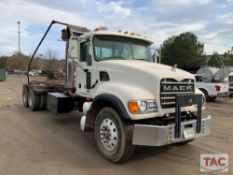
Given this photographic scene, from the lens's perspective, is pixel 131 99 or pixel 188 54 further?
pixel 188 54

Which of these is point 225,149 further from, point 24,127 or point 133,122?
point 24,127

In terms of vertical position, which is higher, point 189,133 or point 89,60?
point 89,60

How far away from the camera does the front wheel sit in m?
5.07

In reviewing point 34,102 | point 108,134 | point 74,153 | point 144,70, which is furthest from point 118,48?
point 34,102

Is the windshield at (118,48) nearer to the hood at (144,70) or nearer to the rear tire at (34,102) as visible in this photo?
the hood at (144,70)

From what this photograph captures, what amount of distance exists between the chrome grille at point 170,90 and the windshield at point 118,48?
1.71 metres

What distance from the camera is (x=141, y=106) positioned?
4895 millimetres

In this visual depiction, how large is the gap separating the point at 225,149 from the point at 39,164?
161 inches

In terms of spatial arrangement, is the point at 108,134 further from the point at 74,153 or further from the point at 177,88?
the point at 177,88

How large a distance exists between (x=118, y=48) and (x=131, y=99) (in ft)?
7.07

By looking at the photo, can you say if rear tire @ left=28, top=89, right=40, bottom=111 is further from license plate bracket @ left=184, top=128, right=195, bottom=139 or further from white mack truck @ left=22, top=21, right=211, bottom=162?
license plate bracket @ left=184, top=128, right=195, bottom=139

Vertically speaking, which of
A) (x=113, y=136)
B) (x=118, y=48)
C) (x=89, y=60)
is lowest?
(x=113, y=136)

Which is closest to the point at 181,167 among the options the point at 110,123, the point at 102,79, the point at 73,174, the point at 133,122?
the point at 133,122

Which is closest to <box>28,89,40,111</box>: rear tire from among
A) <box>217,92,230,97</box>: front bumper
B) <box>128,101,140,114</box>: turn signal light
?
<box>128,101,140,114</box>: turn signal light
